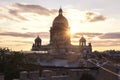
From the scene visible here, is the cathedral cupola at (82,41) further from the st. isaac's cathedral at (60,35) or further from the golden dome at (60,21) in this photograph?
the golden dome at (60,21)

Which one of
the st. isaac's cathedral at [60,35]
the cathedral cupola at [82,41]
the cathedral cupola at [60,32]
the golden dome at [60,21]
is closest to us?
the st. isaac's cathedral at [60,35]

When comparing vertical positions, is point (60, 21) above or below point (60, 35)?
above

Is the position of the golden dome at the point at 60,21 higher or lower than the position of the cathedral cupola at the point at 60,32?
higher

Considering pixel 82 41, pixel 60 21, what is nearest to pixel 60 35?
pixel 60 21

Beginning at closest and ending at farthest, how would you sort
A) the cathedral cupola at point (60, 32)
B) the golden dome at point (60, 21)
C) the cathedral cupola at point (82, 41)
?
1. the cathedral cupola at point (60, 32)
2. the golden dome at point (60, 21)
3. the cathedral cupola at point (82, 41)

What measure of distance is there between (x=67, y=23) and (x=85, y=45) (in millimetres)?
21171

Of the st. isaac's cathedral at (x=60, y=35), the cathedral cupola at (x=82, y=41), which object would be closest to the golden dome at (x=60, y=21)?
the st. isaac's cathedral at (x=60, y=35)

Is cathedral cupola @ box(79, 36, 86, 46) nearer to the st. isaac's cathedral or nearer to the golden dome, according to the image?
the st. isaac's cathedral

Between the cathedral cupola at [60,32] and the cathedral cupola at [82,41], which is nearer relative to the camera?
the cathedral cupola at [60,32]

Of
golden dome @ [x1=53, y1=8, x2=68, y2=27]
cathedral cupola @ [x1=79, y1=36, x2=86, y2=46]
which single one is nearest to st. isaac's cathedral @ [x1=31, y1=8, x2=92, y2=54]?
golden dome @ [x1=53, y1=8, x2=68, y2=27]

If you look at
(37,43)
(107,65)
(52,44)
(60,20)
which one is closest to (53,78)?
(107,65)

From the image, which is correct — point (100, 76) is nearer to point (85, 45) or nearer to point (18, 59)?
point (18, 59)

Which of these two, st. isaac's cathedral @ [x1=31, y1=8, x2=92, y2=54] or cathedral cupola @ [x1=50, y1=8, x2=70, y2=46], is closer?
st. isaac's cathedral @ [x1=31, y1=8, x2=92, y2=54]

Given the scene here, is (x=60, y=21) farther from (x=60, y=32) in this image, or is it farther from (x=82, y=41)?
(x=82, y=41)
